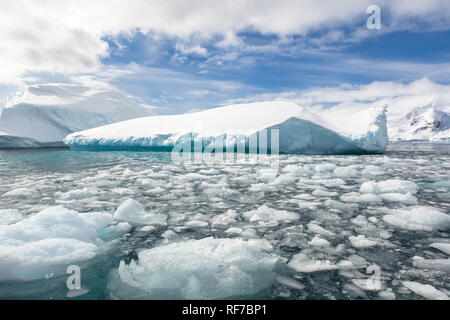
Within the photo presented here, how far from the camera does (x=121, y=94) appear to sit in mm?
44344

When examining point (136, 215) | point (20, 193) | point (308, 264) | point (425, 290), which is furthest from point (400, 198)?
point (20, 193)

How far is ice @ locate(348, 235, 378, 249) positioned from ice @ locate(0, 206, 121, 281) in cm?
210

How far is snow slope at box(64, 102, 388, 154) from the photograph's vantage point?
10367 millimetres

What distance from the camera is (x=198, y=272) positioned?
174cm

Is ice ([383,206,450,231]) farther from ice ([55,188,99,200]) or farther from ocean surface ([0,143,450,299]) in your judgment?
ice ([55,188,99,200])

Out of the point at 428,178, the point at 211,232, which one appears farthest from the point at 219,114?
the point at 211,232

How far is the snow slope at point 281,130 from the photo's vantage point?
34.0ft

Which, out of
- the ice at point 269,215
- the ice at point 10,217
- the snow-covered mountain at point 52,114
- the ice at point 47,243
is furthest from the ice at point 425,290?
the snow-covered mountain at point 52,114

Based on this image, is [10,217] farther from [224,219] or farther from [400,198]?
[400,198]

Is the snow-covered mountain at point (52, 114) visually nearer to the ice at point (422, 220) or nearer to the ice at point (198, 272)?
the ice at point (198, 272)

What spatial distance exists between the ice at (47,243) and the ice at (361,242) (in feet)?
6.89

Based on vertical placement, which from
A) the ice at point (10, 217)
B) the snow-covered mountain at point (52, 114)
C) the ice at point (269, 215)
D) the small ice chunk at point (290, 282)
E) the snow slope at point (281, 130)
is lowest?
the small ice chunk at point (290, 282)

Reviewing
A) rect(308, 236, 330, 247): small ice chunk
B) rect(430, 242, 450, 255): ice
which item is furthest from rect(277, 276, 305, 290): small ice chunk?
rect(430, 242, 450, 255): ice
